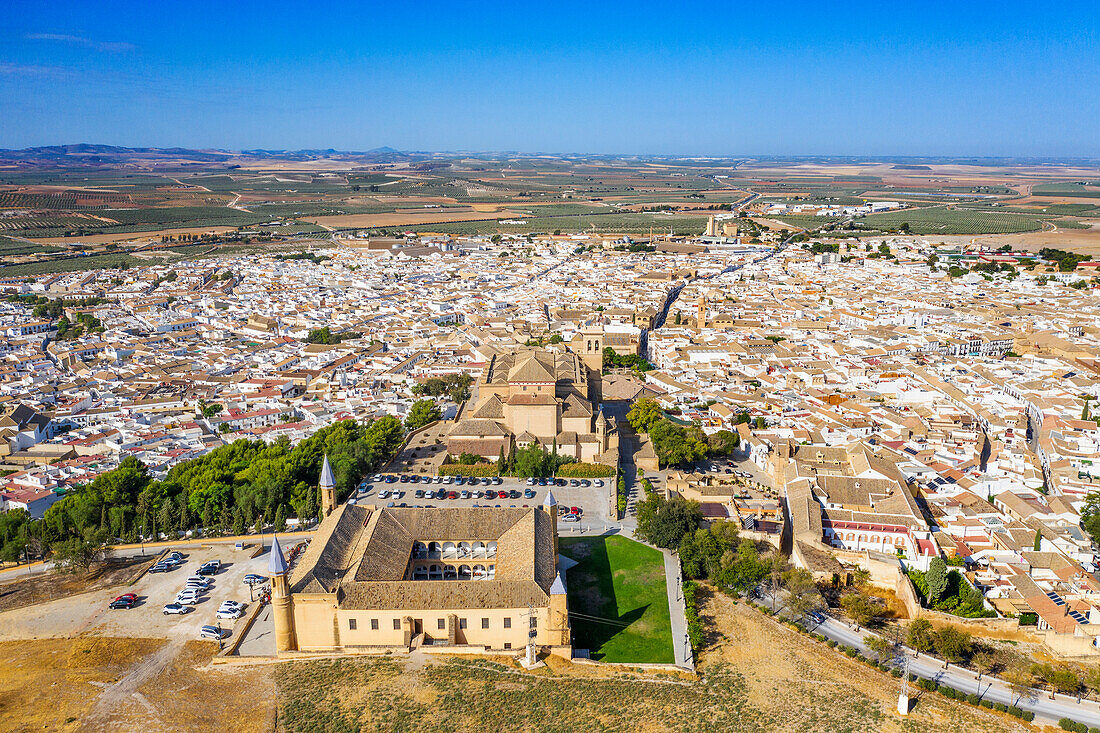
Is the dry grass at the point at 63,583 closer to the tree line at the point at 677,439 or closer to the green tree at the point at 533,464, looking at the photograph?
the green tree at the point at 533,464

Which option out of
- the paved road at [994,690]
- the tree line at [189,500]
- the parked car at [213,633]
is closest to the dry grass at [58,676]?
the parked car at [213,633]

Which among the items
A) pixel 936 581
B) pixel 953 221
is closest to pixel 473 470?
pixel 936 581

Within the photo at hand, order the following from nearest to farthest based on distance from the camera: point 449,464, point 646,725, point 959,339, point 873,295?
point 646,725 < point 449,464 < point 959,339 < point 873,295

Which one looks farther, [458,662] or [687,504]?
[687,504]

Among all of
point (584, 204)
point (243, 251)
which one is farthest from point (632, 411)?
point (584, 204)

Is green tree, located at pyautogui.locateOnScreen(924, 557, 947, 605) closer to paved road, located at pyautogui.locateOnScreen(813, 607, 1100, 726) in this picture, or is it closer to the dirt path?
paved road, located at pyautogui.locateOnScreen(813, 607, 1100, 726)

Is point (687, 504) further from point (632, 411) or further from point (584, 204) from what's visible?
point (584, 204)
